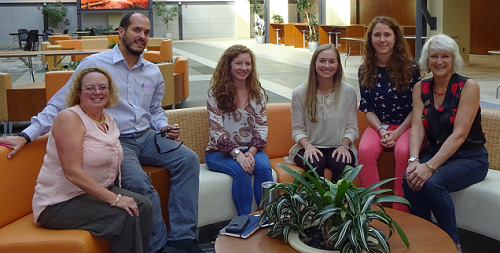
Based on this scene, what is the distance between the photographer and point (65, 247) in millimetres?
2090

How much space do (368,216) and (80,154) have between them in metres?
1.31

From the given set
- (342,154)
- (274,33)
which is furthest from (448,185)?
(274,33)

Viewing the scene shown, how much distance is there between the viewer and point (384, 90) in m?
3.23

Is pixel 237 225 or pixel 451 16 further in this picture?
pixel 451 16

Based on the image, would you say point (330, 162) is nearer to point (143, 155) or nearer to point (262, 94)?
point (262, 94)

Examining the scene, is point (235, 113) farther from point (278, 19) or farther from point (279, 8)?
point (279, 8)

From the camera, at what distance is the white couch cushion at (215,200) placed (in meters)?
2.95

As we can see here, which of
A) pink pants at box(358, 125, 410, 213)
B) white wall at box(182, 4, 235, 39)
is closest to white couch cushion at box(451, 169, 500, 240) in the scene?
pink pants at box(358, 125, 410, 213)

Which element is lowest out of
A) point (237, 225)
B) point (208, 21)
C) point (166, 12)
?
point (237, 225)

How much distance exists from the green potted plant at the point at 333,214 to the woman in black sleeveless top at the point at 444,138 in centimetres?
62

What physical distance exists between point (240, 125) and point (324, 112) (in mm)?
564

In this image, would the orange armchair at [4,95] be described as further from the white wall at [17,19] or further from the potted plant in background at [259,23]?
the white wall at [17,19]

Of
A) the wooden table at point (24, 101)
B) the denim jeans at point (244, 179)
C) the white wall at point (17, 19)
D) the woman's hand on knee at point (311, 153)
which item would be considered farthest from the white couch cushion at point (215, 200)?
the white wall at point (17, 19)

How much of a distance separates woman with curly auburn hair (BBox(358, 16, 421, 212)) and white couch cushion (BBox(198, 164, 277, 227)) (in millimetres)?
875
